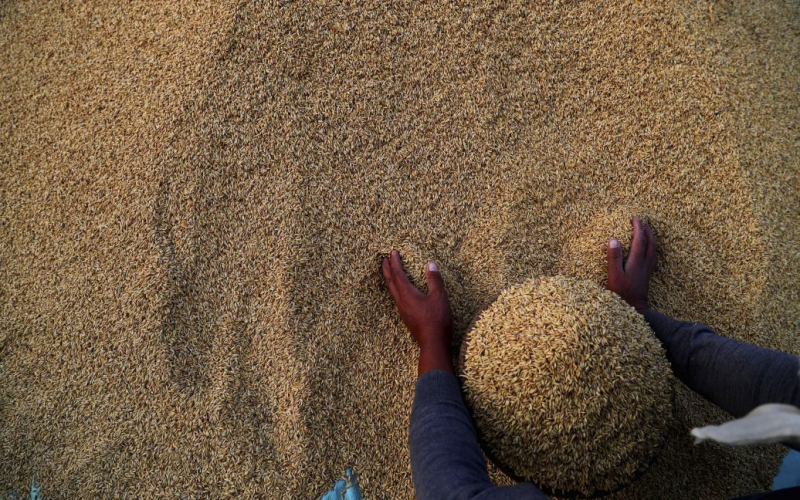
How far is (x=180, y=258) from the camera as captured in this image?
1.57 m

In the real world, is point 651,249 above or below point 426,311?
below

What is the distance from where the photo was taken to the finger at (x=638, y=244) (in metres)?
Result: 1.64

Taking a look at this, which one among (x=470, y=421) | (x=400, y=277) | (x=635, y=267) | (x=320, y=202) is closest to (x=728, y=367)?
(x=635, y=267)

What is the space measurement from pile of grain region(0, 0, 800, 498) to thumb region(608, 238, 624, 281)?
0.09 metres

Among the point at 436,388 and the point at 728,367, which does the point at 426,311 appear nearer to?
the point at 436,388

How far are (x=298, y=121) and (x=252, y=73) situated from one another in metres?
0.22

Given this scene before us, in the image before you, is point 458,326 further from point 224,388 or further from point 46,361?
point 46,361

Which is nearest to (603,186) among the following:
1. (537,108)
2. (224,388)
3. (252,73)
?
(537,108)

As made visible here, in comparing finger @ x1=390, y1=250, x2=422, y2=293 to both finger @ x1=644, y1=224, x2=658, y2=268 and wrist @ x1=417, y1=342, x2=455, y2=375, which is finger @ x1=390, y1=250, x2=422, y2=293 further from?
finger @ x1=644, y1=224, x2=658, y2=268

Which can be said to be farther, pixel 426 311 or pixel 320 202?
pixel 320 202

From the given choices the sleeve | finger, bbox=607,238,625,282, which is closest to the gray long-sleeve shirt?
the sleeve

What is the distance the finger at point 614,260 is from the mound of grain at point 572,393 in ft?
1.06

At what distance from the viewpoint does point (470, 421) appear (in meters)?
1.31

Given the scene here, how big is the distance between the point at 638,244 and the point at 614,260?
0.32 feet
